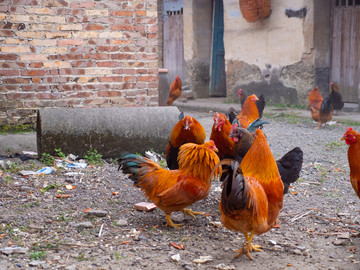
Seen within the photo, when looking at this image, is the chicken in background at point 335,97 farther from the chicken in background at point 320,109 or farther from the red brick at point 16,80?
the red brick at point 16,80

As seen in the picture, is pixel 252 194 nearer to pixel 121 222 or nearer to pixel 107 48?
pixel 121 222

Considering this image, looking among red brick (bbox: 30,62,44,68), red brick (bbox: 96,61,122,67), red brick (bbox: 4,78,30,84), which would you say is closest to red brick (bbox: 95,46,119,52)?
red brick (bbox: 96,61,122,67)

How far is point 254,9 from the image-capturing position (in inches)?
421

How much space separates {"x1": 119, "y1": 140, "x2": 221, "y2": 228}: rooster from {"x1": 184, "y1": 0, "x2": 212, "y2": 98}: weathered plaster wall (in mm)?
9841

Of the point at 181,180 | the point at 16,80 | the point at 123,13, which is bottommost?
the point at 181,180

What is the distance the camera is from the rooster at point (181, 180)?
3.57 metres

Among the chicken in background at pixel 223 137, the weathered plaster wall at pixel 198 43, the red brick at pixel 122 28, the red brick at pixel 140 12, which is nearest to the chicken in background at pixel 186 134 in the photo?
the chicken in background at pixel 223 137

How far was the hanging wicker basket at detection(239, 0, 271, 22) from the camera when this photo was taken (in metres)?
10.5

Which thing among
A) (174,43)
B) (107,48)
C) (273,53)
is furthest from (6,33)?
(174,43)

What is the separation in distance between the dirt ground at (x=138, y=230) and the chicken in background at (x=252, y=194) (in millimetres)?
268

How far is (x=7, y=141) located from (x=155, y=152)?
194 centimetres

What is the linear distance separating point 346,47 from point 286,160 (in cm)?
713

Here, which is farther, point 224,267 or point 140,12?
point 140,12

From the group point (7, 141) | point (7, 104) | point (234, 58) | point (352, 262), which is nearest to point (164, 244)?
point (352, 262)
